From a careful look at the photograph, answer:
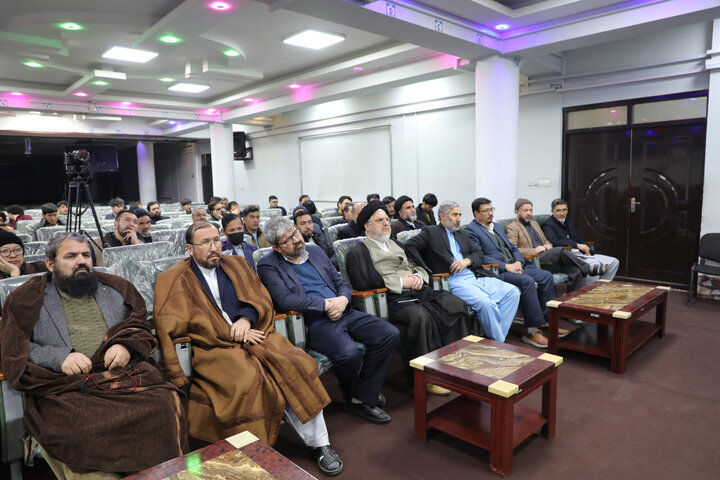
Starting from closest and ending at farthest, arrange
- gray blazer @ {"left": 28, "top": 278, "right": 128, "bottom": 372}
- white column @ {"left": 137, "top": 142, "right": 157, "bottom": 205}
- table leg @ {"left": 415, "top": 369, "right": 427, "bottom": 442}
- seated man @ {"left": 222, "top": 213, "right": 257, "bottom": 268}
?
gray blazer @ {"left": 28, "top": 278, "right": 128, "bottom": 372} < table leg @ {"left": 415, "top": 369, "right": 427, "bottom": 442} < seated man @ {"left": 222, "top": 213, "right": 257, "bottom": 268} < white column @ {"left": 137, "top": 142, "right": 157, "bottom": 205}

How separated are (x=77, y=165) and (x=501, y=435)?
4171 millimetres

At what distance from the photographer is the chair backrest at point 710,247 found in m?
4.77

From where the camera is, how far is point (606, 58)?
5.85m

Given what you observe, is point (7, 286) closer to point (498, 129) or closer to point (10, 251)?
point (10, 251)

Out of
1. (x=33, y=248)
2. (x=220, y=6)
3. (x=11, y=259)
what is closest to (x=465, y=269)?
(x=11, y=259)

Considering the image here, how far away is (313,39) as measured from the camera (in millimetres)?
5895

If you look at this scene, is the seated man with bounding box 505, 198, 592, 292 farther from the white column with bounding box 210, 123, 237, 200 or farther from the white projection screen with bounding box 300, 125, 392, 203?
the white column with bounding box 210, 123, 237, 200

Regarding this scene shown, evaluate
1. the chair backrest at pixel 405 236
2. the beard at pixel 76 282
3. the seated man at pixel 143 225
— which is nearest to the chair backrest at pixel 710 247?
the chair backrest at pixel 405 236

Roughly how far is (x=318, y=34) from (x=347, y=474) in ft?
16.5

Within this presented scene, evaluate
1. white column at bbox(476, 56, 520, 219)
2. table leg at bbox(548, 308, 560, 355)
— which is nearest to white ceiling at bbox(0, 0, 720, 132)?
white column at bbox(476, 56, 520, 219)

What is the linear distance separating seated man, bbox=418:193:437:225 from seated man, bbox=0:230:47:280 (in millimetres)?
4340

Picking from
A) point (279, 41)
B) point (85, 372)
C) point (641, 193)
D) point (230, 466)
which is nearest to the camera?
point (230, 466)

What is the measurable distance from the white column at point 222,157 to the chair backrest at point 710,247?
850 cm

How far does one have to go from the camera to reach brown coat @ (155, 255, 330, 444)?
6.81 ft
